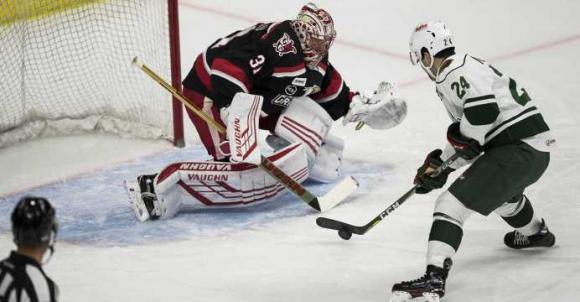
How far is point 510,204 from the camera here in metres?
3.49

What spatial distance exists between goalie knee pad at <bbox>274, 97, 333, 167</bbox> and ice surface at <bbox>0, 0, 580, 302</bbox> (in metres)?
0.22

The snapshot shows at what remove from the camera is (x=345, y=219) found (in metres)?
4.05

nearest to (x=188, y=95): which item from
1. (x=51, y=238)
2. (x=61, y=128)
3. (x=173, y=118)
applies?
(x=173, y=118)

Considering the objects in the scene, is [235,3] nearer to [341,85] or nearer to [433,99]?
[433,99]

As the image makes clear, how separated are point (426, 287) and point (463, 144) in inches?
18.5

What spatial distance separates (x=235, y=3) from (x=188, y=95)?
7.26 ft

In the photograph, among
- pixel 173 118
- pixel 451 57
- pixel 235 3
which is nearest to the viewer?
pixel 451 57

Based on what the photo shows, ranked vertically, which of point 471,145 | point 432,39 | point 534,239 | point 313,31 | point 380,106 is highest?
point 432,39

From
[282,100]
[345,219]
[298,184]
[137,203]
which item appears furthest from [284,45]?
[137,203]

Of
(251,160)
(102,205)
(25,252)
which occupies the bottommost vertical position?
(102,205)

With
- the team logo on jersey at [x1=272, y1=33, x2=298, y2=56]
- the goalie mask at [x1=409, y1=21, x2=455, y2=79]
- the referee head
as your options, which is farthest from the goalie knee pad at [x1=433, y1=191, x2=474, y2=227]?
the referee head

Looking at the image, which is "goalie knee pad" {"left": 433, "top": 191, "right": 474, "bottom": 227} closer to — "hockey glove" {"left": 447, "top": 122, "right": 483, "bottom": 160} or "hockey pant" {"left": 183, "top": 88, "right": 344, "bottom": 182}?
"hockey glove" {"left": 447, "top": 122, "right": 483, "bottom": 160}

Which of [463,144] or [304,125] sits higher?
[463,144]

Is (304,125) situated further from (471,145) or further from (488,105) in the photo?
(488,105)
